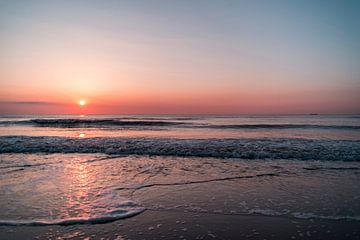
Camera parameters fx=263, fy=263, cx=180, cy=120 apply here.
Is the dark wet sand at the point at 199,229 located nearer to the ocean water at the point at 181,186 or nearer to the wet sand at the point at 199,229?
the wet sand at the point at 199,229

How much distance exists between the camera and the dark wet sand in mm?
3902

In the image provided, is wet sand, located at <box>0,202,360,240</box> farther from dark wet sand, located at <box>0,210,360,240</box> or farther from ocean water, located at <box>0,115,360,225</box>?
ocean water, located at <box>0,115,360,225</box>

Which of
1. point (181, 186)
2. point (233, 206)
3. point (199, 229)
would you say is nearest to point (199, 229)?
point (199, 229)

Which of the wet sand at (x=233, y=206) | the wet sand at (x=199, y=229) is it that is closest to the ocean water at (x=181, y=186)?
the wet sand at (x=233, y=206)

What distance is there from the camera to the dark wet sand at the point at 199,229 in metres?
3.90

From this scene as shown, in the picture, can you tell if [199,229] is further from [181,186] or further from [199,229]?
[181,186]

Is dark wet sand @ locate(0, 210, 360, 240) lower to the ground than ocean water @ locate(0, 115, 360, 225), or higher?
lower

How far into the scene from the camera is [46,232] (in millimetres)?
4031

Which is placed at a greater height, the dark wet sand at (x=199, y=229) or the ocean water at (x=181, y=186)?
the ocean water at (x=181, y=186)

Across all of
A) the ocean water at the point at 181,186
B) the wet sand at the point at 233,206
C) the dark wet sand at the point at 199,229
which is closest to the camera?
the dark wet sand at the point at 199,229

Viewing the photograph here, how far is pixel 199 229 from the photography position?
163 inches

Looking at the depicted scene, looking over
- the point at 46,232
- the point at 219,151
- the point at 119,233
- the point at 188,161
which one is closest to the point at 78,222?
the point at 46,232

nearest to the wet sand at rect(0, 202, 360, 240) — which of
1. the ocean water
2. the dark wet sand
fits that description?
the dark wet sand

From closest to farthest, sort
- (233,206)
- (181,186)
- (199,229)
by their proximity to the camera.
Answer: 1. (199,229)
2. (233,206)
3. (181,186)
